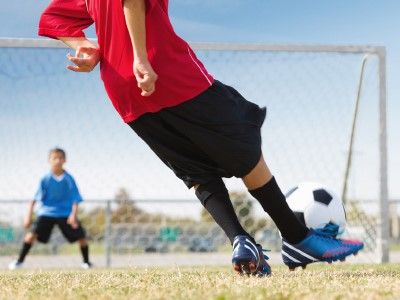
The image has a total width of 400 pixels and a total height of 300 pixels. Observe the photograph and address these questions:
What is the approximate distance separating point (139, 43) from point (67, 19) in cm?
67

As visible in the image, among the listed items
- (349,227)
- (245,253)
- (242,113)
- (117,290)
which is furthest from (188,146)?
(349,227)

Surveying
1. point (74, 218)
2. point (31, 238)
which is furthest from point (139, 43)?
point (31, 238)

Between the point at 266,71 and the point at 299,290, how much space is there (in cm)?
646

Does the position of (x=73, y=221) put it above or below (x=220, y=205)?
below

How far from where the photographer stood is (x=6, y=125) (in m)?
9.20

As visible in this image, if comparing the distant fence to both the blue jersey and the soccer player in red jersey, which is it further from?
the soccer player in red jersey

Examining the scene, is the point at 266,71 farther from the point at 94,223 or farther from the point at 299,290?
the point at 299,290

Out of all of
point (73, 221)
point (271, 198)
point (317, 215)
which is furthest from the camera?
point (73, 221)

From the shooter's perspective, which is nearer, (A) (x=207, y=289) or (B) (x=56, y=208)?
(A) (x=207, y=289)

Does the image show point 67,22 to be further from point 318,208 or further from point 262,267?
point 318,208

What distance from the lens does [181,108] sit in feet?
9.25

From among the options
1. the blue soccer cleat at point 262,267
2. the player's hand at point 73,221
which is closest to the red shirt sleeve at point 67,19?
the blue soccer cleat at point 262,267

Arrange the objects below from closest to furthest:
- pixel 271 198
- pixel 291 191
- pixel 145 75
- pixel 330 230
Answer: pixel 145 75 < pixel 271 198 < pixel 330 230 < pixel 291 191

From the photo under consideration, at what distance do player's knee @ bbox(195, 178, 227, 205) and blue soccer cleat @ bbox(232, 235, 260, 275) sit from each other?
267mm
